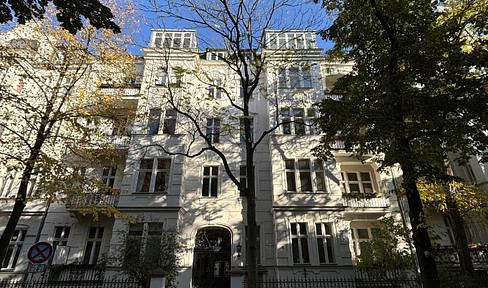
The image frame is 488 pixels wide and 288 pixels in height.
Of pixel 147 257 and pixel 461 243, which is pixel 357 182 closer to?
pixel 461 243

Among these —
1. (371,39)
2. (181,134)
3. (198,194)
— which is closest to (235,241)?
(198,194)

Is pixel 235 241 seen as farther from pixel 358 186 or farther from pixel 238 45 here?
pixel 238 45

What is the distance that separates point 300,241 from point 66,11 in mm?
13311

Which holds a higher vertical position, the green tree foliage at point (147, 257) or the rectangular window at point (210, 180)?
the rectangular window at point (210, 180)

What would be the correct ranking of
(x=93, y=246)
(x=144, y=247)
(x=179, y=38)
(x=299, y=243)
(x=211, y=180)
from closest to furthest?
(x=144, y=247) < (x=299, y=243) < (x=93, y=246) < (x=211, y=180) < (x=179, y=38)

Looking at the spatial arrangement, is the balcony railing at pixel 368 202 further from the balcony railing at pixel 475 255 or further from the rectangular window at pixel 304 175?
the balcony railing at pixel 475 255

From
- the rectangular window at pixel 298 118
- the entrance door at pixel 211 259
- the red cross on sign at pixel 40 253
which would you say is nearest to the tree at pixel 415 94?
the rectangular window at pixel 298 118

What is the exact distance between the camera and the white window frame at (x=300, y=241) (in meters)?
14.2

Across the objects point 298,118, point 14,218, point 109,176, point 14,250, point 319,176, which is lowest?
point 14,250

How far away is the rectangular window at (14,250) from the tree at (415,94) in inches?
655

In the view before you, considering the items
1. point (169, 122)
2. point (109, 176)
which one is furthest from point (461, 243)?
point (109, 176)

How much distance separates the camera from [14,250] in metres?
15.3

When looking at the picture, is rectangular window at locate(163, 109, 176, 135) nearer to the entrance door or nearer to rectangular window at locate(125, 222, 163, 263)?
the entrance door

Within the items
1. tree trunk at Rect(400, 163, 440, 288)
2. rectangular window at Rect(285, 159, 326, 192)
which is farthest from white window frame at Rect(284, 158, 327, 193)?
tree trunk at Rect(400, 163, 440, 288)
